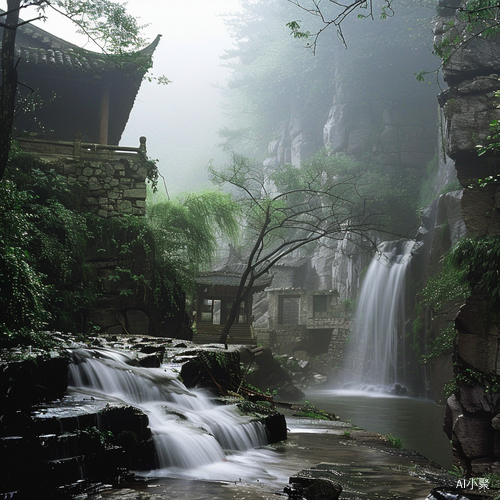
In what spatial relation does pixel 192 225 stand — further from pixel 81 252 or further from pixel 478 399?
pixel 478 399

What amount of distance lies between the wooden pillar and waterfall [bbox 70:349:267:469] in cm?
941

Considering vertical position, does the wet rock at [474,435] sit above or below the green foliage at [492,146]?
below

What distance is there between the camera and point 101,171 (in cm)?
1238

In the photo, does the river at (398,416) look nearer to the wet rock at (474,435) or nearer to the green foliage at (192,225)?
the wet rock at (474,435)

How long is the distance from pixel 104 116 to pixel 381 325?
14488 mm

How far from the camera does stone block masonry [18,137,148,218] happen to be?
1216 centimetres

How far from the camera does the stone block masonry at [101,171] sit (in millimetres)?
12164

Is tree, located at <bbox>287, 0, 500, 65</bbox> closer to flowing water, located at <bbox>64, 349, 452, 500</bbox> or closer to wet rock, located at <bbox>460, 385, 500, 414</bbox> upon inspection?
flowing water, located at <bbox>64, 349, 452, 500</bbox>

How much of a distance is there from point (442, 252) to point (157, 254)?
11.1 m

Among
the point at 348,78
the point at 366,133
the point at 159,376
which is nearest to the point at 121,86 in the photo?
the point at 159,376

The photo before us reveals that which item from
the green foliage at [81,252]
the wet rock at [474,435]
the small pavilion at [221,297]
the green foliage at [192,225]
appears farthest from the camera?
the small pavilion at [221,297]

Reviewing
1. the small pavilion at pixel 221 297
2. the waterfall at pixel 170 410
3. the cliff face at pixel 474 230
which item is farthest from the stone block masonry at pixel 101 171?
the small pavilion at pixel 221 297

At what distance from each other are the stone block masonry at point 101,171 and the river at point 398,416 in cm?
832

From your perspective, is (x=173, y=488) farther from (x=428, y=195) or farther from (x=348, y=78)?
(x=348, y=78)
